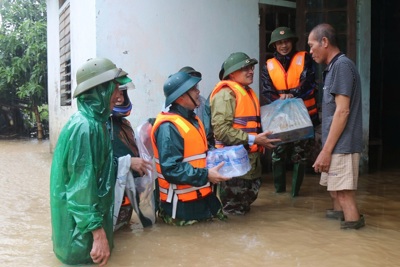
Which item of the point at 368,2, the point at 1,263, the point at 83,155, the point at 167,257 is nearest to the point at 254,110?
the point at 167,257

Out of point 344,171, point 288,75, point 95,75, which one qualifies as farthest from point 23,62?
point 344,171

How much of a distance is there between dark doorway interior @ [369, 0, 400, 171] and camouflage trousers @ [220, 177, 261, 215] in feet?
11.6

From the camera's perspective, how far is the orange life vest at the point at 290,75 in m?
5.50

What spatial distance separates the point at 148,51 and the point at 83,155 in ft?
10.9

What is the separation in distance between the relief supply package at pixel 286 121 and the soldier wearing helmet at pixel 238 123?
0.32ft

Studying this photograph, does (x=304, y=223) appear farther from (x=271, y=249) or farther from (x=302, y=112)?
(x=302, y=112)

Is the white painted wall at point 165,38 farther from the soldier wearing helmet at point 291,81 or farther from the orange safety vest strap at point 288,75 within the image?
the orange safety vest strap at point 288,75

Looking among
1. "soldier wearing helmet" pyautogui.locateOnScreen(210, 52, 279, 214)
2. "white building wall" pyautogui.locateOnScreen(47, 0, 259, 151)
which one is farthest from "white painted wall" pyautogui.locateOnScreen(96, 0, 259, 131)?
"soldier wearing helmet" pyautogui.locateOnScreen(210, 52, 279, 214)

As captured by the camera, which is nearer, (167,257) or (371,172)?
(167,257)

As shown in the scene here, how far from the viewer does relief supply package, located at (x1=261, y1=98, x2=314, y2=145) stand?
15.8 ft

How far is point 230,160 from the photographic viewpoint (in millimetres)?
4129

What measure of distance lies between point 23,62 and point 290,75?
11.2 metres

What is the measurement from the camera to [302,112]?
16.1ft

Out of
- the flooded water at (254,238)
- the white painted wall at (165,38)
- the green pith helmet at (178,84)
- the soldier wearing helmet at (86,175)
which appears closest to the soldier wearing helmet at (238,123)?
the flooded water at (254,238)
